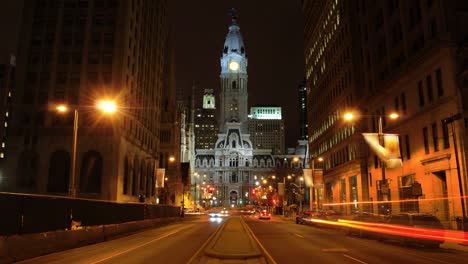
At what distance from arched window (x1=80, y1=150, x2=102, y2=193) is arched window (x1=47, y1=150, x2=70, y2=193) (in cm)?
265

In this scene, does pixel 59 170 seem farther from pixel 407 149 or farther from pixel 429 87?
pixel 429 87

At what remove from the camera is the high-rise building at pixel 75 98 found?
63.1 meters

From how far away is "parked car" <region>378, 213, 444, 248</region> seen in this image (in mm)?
21922

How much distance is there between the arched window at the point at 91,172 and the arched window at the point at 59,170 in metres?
2.65

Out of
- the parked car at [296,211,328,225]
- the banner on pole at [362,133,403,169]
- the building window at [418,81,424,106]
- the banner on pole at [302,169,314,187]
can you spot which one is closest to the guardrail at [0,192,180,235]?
the banner on pole at [362,133,403,169]

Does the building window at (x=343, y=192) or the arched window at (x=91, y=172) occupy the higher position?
the arched window at (x=91, y=172)

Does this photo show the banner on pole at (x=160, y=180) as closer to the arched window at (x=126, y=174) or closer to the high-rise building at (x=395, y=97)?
the arched window at (x=126, y=174)

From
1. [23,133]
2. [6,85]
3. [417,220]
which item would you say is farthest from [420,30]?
[6,85]

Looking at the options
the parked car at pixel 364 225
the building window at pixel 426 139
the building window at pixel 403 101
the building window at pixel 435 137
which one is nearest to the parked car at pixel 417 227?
the parked car at pixel 364 225

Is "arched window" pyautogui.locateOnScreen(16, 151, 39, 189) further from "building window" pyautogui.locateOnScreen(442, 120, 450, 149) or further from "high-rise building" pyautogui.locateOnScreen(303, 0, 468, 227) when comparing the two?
"building window" pyautogui.locateOnScreen(442, 120, 450, 149)

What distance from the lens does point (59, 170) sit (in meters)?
63.8

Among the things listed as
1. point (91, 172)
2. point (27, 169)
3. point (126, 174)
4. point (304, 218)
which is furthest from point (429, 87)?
point (27, 169)

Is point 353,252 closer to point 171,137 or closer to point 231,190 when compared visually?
point 171,137

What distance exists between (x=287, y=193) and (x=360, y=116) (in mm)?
70059
